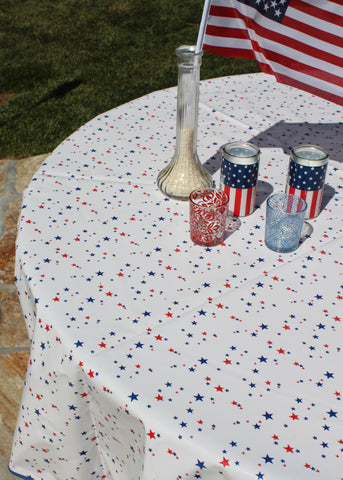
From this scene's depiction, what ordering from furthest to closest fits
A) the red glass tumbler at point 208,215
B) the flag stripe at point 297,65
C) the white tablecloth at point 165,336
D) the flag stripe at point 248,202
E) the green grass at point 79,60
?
the green grass at point 79,60
the flag stripe at point 297,65
the flag stripe at point 248,202
the red glass tumbler at point 208,215
the white tablecloth at point 165,336

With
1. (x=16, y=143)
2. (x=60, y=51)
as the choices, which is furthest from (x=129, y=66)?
(x=16, y=143)

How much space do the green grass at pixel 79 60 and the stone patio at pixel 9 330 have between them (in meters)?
0.68

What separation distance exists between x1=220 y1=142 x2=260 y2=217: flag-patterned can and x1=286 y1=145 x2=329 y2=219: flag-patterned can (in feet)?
0.31

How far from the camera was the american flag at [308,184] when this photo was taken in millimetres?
1338

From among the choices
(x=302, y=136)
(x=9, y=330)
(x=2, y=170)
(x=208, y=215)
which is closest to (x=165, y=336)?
(x=208, y=215)

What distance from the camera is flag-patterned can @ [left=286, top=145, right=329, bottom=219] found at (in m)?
1.33

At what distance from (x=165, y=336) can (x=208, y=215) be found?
33 cm

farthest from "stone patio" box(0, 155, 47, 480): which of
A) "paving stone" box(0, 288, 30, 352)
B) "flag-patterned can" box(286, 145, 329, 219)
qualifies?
"flag-patterned can" box(286, 145, 329, 219)

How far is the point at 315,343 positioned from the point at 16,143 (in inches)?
118

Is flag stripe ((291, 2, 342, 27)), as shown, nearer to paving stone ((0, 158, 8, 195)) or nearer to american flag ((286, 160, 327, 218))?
american flag ((286, 160, 327, 218))

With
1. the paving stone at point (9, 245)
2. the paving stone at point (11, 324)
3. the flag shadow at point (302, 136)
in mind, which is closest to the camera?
the flag shadow at point (302, 136)

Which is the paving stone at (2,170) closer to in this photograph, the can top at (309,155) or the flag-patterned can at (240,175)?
the flag-patterned can at (240,175)

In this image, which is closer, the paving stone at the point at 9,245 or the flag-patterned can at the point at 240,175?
the flag-patterned can at the point at 240,175

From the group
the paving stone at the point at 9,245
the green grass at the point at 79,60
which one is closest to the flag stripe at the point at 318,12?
the paving stone at the point at 9,245
